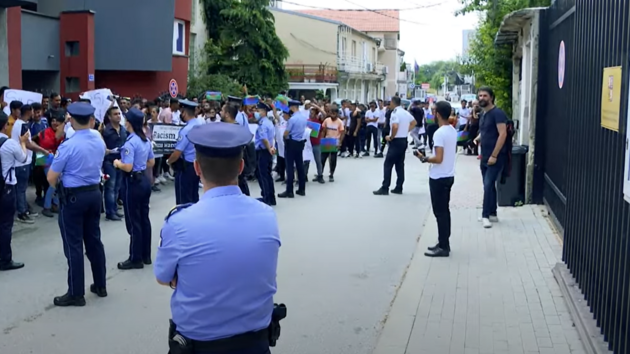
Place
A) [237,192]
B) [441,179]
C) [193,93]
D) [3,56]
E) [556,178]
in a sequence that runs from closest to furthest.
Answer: [237,192]
[441,179]
[556,178]
[3,56]
[193,93]

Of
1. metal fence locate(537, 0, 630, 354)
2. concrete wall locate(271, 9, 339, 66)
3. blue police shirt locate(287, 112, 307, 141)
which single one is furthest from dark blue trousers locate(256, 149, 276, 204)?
concrete wall locate(271, 9, 339, 66)

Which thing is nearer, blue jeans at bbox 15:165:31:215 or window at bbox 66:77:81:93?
blue jeans at bbox 15:165:31:215

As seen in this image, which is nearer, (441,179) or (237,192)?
(237,192)

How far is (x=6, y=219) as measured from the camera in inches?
315

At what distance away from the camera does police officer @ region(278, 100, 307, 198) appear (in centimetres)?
1379

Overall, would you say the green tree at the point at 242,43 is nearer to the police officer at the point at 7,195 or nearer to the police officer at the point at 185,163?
the police officer at the point at 185,163

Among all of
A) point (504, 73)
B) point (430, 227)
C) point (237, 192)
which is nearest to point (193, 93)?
point (504, 73)

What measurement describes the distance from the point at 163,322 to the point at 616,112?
A: 159 inches

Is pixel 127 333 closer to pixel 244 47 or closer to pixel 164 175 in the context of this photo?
pixel 164 175

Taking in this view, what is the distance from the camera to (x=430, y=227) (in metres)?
10.9

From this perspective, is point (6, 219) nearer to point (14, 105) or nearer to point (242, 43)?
point (14, 105)

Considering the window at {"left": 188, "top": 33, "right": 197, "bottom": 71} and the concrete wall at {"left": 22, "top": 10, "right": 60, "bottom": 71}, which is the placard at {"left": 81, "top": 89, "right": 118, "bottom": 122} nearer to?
the concrete wall at {"left": 22, "top": 10, "right": 60, "bottom": 71}

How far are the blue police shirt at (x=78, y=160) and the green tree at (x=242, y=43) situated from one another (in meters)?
26.2

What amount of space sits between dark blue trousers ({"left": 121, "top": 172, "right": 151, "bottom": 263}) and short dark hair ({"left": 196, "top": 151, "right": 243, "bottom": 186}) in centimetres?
497
